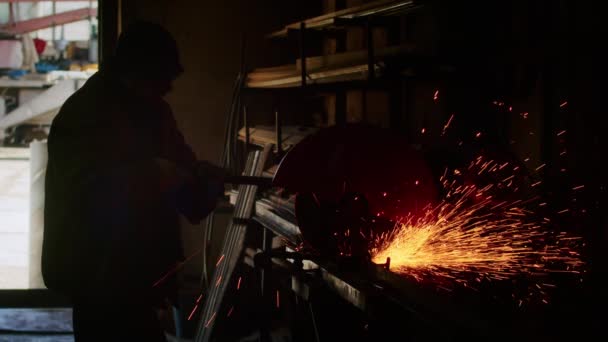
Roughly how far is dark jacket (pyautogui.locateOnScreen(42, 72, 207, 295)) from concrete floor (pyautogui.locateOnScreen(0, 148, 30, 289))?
3573mm

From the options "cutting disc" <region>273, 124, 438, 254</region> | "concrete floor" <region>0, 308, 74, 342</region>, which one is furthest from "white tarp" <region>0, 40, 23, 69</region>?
"cutting disc" <region>273, 124, 438, 254</region>

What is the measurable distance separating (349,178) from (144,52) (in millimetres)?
1148

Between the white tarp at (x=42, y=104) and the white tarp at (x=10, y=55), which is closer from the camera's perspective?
the white tarp at (x=42, y=104)

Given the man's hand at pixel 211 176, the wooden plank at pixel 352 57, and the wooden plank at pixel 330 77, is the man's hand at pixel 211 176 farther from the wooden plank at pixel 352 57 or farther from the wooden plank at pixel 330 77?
the wooden plank at pixel 352 57

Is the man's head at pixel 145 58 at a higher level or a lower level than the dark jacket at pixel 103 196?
higher

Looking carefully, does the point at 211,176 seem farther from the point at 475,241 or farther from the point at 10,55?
the point at 10,55

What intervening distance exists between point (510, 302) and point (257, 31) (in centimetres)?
401

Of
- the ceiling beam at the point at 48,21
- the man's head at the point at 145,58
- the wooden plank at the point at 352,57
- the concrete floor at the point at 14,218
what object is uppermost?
the ceiling beam at the point at 48,21

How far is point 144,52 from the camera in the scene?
3105 mm

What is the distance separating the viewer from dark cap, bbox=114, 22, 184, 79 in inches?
122

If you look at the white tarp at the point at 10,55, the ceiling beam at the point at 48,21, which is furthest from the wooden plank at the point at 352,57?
the ceiling beam at the point at 48,21

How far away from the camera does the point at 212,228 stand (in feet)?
18.1

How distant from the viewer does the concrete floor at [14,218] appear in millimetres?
6635

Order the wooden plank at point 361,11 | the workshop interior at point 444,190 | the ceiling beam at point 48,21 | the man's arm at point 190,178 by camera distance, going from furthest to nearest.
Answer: the ceiling beam at point 48,21, the wooden plank at point 361,11, the man's arm at point 190,178, the workshop interior at point 444,190
